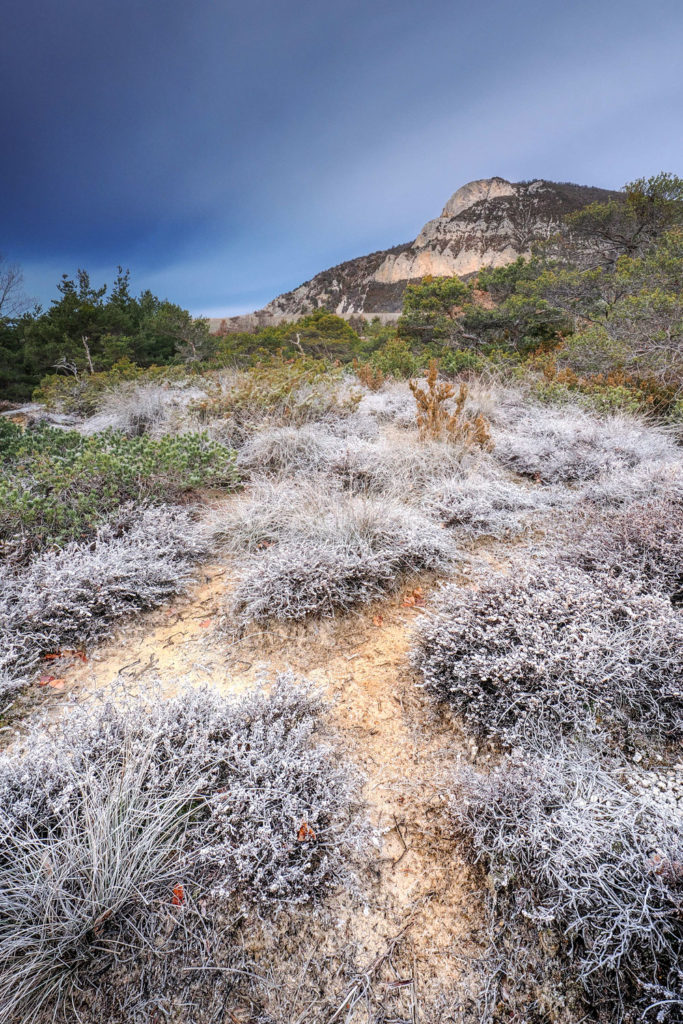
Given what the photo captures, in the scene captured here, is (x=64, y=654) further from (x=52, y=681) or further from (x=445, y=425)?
(x=445, y=425)

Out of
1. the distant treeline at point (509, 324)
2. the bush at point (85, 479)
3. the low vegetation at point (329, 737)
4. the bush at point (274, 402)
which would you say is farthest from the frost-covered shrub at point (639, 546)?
the distant treeline at point (509, 324)

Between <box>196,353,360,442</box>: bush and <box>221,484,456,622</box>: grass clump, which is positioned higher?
<box>196,353,360,442</box>: bush

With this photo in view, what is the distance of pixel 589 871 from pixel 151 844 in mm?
1304

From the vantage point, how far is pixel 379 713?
6.24 feet

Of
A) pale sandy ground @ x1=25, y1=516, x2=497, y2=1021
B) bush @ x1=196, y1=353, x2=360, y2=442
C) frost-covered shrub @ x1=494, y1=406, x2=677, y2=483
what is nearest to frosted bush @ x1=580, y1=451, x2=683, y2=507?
frost-covered shrub @ x1=494, y1=406, x2=677, y2=483

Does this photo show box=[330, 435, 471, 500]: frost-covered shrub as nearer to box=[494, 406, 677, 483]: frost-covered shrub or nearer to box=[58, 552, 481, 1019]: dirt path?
box=[494, 406, 677, 483]: frost-covered shrub

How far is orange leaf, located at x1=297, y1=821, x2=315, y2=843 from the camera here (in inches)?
52.0

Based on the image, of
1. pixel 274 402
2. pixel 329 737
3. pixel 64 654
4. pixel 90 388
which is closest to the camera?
pixel 329 737

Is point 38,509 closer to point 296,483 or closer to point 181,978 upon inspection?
point 296,483

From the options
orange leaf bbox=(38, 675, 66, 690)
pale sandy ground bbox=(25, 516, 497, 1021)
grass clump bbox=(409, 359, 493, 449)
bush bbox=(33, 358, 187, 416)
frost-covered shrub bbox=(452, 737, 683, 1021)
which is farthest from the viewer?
bush bbox=(33, 358, 187, 416)

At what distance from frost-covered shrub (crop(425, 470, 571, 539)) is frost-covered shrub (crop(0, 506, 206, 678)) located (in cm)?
202

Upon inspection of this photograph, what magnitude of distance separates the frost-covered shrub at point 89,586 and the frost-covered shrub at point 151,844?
0.73 meters

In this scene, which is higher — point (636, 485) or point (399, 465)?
point (399, 465)

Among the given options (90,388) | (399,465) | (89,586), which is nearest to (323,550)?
(89,586)
